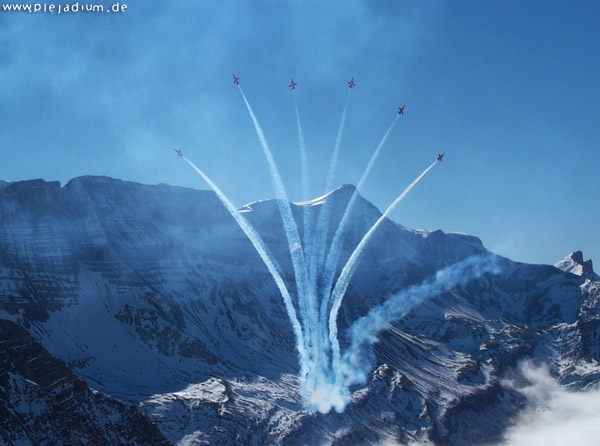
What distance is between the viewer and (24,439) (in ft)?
474

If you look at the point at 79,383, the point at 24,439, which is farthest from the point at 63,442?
the point at 79,383

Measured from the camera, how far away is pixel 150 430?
174750 millimetres

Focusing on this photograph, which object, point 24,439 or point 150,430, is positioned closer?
point 24,439

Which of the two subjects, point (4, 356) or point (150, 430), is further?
point (150, 430)

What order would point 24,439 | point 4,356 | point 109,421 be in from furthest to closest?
point 109,421 → point 4,356 → point 24,439

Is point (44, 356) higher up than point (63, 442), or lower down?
higher up

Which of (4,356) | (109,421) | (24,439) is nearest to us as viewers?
(24,439)

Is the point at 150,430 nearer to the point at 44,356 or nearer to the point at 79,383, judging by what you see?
the point at 79,383

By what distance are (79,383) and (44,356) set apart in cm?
1133

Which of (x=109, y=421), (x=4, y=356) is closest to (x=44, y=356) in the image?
(x=4, y=356)

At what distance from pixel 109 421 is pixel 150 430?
11.9 metres

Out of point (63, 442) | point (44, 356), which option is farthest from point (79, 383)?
point (63, 442)

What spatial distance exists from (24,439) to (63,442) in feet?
29.6

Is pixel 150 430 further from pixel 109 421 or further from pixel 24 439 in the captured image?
pixel 24 439
